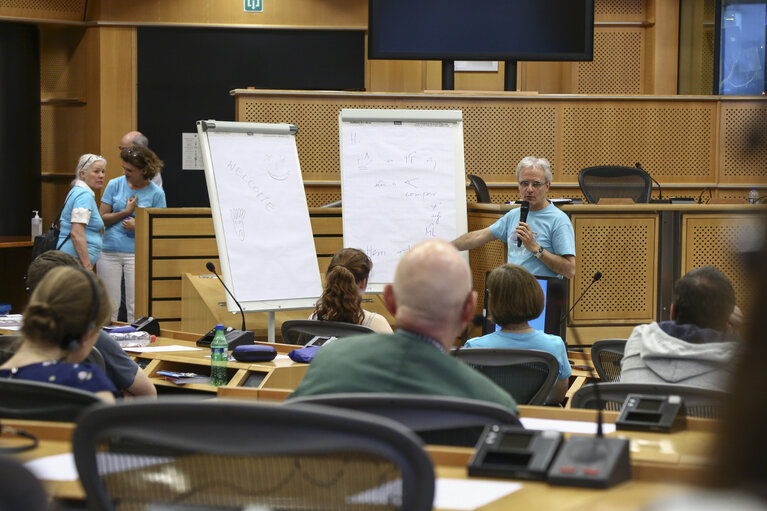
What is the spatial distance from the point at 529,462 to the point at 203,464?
576 millimetres

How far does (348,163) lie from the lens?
6070 millimetres

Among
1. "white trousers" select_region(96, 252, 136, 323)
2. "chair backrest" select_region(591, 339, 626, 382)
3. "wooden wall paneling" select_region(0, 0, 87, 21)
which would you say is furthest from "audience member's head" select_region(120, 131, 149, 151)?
"chair backrest" select_region(591, 339, 626, 382)

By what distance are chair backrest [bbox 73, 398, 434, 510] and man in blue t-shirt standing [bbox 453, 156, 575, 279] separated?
4226mm

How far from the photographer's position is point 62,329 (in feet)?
7.70

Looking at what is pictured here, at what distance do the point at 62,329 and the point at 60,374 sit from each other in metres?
0.13

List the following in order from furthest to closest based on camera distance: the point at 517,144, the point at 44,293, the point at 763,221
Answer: the point at 517,144, the point at 44,293, the point at 763,221

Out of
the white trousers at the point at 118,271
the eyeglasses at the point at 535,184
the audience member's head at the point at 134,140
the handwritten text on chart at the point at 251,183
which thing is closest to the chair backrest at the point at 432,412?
the eyeglasses at the point at 535,184

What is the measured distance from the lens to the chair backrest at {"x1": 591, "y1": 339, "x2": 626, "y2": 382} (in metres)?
3.48

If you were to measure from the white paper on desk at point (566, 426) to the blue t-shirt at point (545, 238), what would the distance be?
328 cm

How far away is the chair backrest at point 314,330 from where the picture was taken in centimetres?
369

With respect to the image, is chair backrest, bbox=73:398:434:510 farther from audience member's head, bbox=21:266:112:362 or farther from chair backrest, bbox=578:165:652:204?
chair backrest, bbox=578:165:652:204

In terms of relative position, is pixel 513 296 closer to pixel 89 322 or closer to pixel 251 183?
pixel 89 322

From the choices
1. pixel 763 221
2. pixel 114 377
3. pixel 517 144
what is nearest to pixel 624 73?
pixel 517 144

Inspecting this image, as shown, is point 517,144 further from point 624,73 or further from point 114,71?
point 114,71
